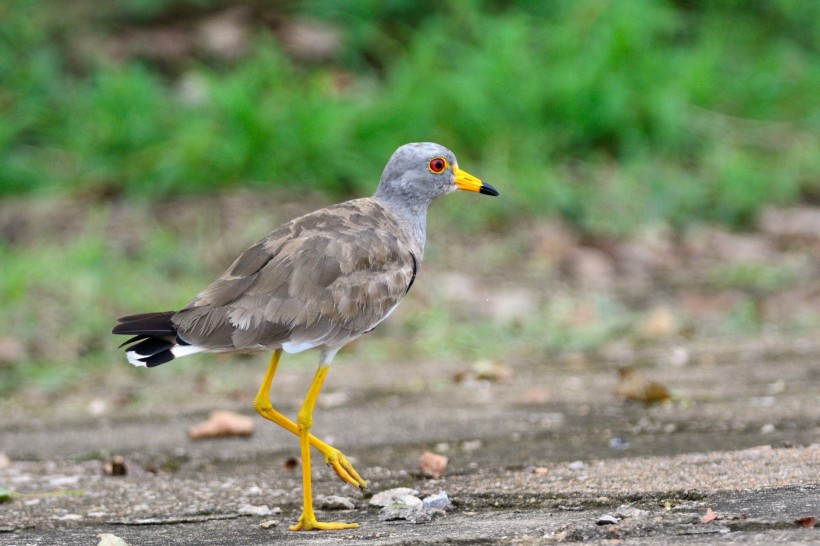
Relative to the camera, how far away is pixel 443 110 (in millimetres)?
9336

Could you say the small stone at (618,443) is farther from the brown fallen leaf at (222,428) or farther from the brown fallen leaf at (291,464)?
the brown fallen leaf at (222,428)

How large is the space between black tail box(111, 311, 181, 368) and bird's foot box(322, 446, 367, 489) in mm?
653

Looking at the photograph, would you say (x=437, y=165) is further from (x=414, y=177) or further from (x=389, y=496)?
(x=389, y=496)

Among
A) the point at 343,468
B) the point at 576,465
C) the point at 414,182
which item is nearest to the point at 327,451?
the point at 343,468

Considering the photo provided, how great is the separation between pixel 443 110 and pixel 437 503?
583cm

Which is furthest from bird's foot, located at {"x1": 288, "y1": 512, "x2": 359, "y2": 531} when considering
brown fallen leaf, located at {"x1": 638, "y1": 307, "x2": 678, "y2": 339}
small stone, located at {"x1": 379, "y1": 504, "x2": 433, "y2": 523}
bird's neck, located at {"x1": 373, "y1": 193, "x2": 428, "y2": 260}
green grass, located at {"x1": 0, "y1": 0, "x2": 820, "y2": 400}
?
brown fallen leaf, located at {"x1": 638, "y1": 307, "x2": 678, "y2": 339}

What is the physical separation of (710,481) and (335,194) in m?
5.29

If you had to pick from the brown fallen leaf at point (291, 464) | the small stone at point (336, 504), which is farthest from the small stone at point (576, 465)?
the brown fallen leaf at point (291, 464)

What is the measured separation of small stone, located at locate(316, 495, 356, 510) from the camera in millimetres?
4090

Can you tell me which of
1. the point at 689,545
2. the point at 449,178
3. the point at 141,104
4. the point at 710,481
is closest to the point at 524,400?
the point at 449,178

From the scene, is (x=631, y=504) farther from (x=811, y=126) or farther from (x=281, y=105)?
(x=811, y=126)

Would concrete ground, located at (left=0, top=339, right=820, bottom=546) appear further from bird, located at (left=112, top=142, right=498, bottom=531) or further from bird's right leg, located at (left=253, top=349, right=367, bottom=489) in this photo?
bird, located at (left=112, top=142, right=498, bottom=531)

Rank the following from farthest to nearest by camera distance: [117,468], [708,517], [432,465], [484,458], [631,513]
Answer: [117,468] < [484,458] < [432,465] < [631,513] < [708,517]

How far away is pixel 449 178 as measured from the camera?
510 centimetres
